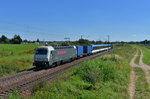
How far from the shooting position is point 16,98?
732cm

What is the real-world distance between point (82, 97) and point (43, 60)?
13319 millimetres

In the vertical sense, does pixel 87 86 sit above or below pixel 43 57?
below

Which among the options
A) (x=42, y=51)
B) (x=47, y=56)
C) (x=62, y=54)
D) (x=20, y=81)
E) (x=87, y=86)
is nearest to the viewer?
(x=87, y=86)

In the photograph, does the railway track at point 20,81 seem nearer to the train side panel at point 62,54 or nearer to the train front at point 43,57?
the train front at point 43,57

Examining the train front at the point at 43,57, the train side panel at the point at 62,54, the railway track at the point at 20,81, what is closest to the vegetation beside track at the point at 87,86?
the railway track at the point at 20,81

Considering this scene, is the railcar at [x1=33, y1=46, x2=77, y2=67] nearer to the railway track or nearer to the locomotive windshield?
the locomotive windshield

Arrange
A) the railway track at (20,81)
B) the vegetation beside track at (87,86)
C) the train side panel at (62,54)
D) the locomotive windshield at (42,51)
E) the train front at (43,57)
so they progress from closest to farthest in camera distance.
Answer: the vegetation beside track at (87,86), the railway track at (20,81), the train front at (43,57), the locomotive windshield at (42,51), the train side panel at (62,54)

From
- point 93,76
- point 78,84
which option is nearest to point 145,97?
point 93,76

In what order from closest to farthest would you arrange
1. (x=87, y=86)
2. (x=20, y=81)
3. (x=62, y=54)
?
1. (x=87, y=86)
2. (x=20, y=81)
3. (x=62, y=54)

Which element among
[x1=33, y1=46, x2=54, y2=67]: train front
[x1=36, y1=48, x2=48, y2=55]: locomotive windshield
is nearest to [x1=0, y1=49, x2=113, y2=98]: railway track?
[x1=33, y1=46, x2=54, y2=67]: train front

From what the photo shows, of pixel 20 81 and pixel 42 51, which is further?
pixel 42 51

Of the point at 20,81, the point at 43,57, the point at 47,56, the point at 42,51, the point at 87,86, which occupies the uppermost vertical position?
the point at 42,51

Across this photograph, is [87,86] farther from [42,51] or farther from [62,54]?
[62,54]

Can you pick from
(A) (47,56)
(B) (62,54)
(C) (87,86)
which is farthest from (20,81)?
(B) (62,54)
